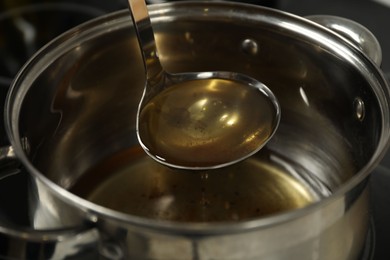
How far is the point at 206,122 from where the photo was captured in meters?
0.66

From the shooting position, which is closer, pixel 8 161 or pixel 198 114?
pixel 8 161

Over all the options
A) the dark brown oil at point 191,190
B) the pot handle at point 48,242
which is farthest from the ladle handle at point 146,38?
the pot handle at point 48,242

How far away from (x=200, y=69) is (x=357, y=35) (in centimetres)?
18

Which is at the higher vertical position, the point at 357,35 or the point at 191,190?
the point at 357,35

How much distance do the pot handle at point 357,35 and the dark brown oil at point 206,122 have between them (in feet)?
0.32

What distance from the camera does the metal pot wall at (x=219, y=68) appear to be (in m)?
0.53

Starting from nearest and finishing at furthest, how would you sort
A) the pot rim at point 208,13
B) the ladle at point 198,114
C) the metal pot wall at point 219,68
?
the pot rim at point 208,13, the metal pot wall at point 219,68, the ladle at point 198,114

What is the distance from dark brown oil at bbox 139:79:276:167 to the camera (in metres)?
0.64

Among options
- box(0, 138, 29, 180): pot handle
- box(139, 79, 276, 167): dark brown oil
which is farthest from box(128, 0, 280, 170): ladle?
box(0, 138, 29, 180): pot handle

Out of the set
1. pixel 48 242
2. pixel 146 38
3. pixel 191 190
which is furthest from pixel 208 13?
pixel 48 242

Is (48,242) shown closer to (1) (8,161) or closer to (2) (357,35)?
(1) (8,161)

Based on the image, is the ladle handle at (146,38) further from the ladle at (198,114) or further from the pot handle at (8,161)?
the pot handle at (8,161)

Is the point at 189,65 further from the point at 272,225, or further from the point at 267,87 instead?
the point at 272,225

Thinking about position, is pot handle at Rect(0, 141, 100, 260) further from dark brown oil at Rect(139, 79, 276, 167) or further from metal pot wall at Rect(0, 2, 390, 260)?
dark brown oil at Rect(139, 79, 276, 167)
